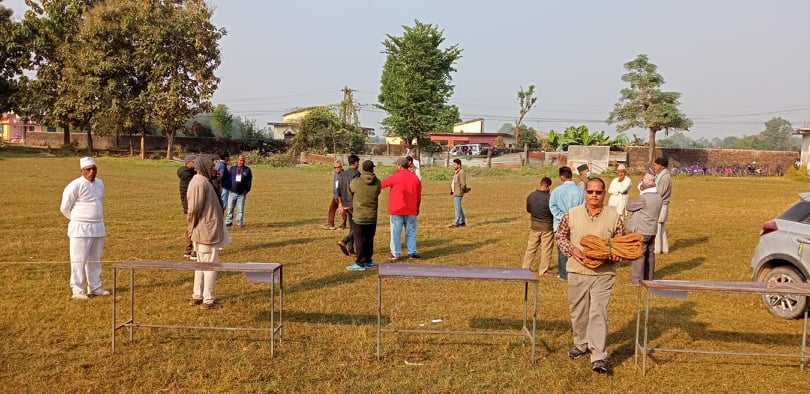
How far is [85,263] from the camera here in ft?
26.1

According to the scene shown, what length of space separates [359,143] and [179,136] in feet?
69.4

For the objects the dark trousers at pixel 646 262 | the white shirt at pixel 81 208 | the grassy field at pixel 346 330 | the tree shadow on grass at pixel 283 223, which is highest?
the white shirt at pixel 81 208

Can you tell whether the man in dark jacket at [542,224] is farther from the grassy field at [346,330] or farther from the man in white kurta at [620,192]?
the man in white kurta at [620,192]

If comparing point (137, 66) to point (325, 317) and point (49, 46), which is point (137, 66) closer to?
point (49, 46)

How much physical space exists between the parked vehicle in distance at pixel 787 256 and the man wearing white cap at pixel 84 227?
8388 mm

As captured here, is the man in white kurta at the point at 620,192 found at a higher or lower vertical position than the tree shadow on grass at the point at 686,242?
higher

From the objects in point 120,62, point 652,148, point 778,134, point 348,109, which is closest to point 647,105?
point 652,148

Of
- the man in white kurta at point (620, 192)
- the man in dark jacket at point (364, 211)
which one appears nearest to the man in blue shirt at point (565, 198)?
the man in white kurta at point (620, 192)

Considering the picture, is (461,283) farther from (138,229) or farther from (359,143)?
(359,143)

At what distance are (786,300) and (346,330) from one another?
18.1 ft

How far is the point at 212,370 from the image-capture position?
18.6ft

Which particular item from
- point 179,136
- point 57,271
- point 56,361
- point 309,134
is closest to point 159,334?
point 56,361

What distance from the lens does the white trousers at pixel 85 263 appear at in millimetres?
7824

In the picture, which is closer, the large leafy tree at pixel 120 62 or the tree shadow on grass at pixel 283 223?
the tree shadow on grass at pixel 283 223
